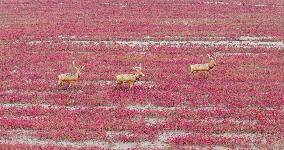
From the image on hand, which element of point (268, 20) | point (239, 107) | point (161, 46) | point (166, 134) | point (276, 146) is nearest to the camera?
point (276, 146)

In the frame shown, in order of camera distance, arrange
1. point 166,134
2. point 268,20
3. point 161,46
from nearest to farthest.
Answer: point 166,134, point 161,46, point 268,20

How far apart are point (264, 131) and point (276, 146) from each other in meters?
1.23

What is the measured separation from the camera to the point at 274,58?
25781mm

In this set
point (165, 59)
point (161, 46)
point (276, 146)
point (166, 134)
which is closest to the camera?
point (276, 146)

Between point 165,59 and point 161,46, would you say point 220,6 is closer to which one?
point 161,46

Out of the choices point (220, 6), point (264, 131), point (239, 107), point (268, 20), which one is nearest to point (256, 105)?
point (239, 107)

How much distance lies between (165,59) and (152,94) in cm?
618

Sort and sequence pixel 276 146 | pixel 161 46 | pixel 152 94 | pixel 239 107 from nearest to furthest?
pixel 276 146 < pixel 239 107 < pixel 152 94 < pixel 161 46

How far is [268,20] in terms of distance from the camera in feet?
124

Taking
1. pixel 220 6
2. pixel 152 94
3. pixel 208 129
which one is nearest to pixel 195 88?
pixel 152 94

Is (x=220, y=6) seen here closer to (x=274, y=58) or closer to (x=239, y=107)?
(x=274, y=58)

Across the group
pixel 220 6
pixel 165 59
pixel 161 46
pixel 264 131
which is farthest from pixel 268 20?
pixel 264 131

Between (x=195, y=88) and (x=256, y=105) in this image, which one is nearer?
(x=256, y=105)

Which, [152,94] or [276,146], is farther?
[152,94]
